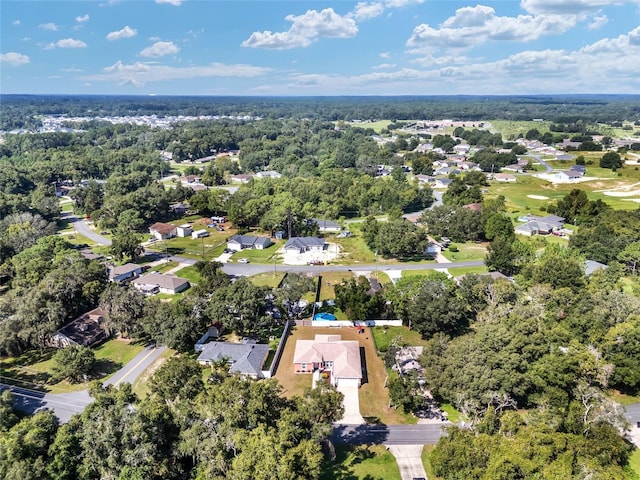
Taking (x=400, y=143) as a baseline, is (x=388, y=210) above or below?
below

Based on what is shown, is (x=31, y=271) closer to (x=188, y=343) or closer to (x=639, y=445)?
(x=188, y=343)

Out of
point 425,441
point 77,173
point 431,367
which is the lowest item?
point 425,441

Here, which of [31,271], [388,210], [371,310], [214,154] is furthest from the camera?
[214,154]

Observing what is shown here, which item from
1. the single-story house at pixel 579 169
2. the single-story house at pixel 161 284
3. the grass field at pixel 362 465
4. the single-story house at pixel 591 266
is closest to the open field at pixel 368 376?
the grass field at pixel 362 465

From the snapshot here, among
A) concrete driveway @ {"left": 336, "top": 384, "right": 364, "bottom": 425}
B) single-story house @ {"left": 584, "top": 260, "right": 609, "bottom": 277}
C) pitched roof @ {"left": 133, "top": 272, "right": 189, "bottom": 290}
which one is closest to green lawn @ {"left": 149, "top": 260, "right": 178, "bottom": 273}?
pitched roof @ {"left": 133, "top": 272, "right": 189, "bottom": 290}

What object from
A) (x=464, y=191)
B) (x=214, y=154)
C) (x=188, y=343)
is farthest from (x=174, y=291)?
(x=214, y=154)

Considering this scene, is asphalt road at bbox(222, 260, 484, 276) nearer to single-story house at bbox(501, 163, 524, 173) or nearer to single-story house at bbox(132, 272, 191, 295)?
single-story house at bbox(132, 272, 191, 295)
